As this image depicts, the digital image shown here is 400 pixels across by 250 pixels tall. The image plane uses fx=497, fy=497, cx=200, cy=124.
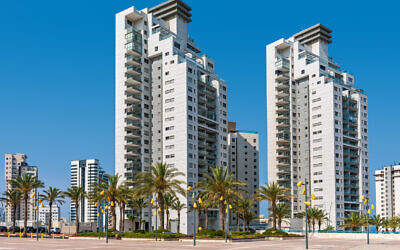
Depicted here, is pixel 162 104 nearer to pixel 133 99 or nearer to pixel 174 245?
pixel 133 99

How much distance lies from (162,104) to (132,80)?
994 cm

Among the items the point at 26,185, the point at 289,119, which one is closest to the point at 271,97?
the point at 289,119

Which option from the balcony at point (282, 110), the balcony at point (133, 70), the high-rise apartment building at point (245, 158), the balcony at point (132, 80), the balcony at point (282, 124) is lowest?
the high-rise apartment building at point (245, 158)

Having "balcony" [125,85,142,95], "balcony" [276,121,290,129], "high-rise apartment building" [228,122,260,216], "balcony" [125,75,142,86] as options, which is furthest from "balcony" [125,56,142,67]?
"high-rise apartment building" [228,122,260,216]

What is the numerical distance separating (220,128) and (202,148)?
33.4 ft

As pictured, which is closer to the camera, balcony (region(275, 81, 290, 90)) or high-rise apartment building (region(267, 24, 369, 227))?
high-rise apartment building (region(267, 24, 369, 227))

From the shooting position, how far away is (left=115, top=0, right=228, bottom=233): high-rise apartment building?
11912 cm

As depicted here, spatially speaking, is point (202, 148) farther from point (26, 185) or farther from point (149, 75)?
point (26, 185)

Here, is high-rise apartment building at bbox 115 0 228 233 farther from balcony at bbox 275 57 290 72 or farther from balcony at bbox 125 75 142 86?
balcony at bbox 275 57 290 72

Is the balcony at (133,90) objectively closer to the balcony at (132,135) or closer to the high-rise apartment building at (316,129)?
the balcony at (132,135)

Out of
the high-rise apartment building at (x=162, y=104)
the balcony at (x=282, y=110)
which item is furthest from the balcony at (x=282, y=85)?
the high-rise apartment building at (x=162, y=104)

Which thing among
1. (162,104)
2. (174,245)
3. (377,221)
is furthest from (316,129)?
(174,245)

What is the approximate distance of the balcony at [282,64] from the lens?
149125 mm

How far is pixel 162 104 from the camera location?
12444 centimetres
